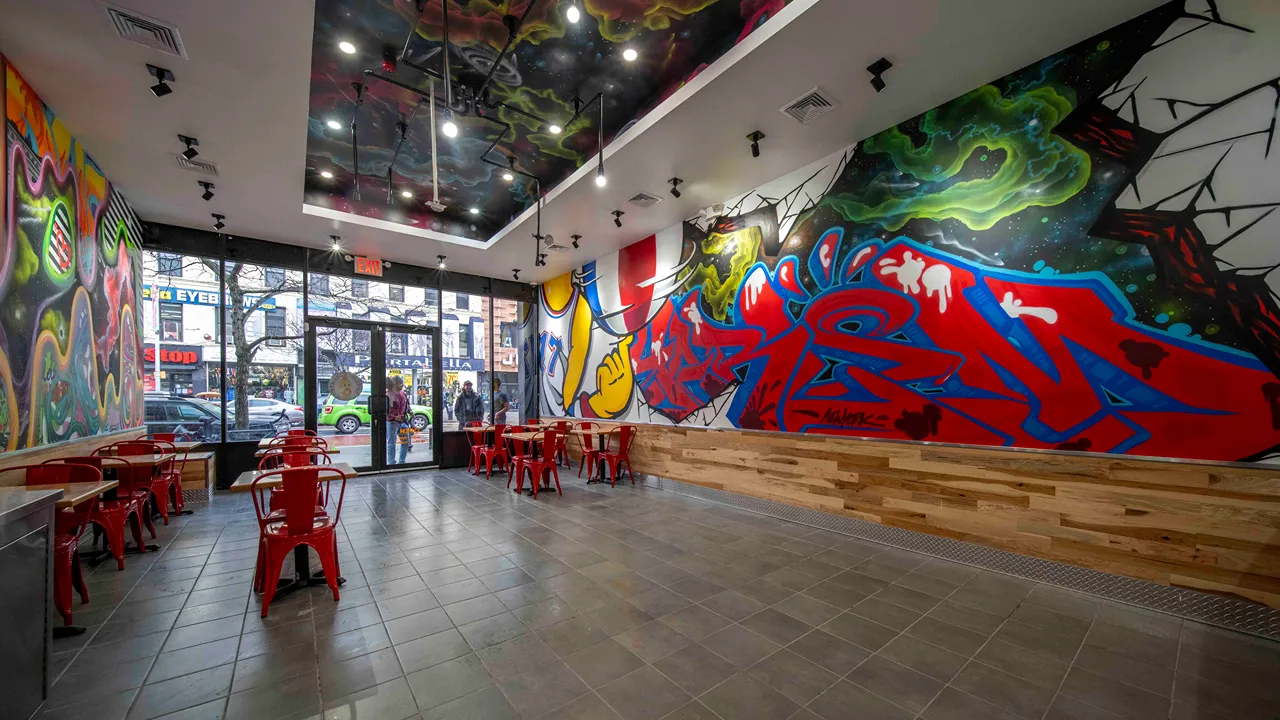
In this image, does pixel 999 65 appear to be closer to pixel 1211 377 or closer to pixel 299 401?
pixel 1211 377

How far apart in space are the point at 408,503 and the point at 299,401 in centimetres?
321

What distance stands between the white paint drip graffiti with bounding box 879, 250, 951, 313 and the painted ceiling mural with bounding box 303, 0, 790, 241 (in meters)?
2.28

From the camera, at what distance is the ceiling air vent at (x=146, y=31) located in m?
2.86

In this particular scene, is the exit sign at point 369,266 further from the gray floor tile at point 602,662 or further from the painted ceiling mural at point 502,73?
the gray floor tile at point 602,662

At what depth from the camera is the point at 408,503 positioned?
575 cm

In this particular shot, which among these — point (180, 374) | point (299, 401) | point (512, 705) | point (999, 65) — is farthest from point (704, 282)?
point (180, 374)

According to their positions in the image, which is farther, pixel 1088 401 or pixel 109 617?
pixel 1088 401

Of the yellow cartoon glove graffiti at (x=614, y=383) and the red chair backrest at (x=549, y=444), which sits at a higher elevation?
the yellow cartoon glove graffiti at (x=614, y=383)

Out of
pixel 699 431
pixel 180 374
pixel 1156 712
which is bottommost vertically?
pixel 1156 712

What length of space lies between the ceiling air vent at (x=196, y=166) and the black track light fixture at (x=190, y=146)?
0.36 feet

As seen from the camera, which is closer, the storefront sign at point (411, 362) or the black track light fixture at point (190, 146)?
the black track light fixture at point (190, 146)

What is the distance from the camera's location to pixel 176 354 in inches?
254

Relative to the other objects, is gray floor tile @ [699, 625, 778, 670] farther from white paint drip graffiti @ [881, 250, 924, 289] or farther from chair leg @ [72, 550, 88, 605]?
chair leg @ [72, 550, 88, 605]

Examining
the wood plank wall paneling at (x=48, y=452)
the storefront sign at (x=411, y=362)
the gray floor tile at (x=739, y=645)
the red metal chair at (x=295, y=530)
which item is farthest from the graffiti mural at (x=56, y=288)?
the gray floor tile at (x=739, y=645)
